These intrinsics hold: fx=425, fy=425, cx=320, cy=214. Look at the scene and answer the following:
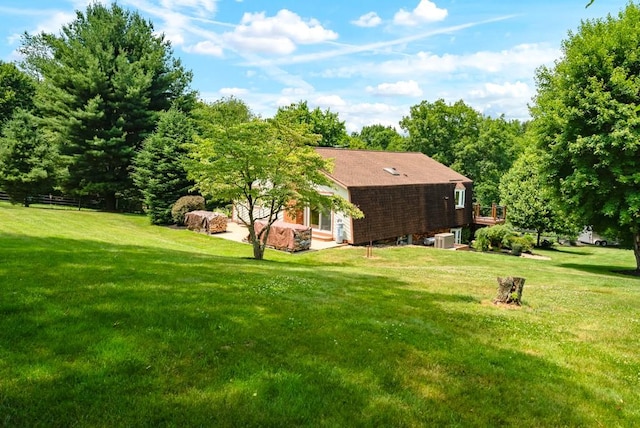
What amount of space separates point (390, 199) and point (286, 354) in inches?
886

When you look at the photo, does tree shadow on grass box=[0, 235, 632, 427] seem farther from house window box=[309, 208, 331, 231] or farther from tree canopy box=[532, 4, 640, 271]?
house window box=[309, 208, 331, 231]

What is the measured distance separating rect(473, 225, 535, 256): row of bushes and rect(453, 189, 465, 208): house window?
3921mm

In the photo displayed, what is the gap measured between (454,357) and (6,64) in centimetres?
5784

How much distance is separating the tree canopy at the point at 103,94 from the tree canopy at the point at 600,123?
29.5m

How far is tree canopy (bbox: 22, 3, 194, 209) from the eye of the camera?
108ft

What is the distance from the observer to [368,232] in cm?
2566

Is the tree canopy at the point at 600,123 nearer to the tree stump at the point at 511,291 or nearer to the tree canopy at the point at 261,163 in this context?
the tree canopy at the point at 261,163

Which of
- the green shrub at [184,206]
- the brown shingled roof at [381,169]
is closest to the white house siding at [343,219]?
the brown shingled roof at [381,169]

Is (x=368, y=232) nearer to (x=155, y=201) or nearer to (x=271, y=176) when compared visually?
(x=271, y=176)

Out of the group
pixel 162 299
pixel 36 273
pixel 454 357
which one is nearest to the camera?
pixel 454 357

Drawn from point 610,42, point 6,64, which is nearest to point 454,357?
point 610,42

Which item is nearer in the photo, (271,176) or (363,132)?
(271,176)

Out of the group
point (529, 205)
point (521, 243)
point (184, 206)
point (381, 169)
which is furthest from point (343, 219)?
point (529, 205)

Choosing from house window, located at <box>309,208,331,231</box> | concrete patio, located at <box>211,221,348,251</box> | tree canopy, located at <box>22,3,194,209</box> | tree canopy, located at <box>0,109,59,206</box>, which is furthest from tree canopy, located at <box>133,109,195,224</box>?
house window, located at <box>309,208,331,231</box>
